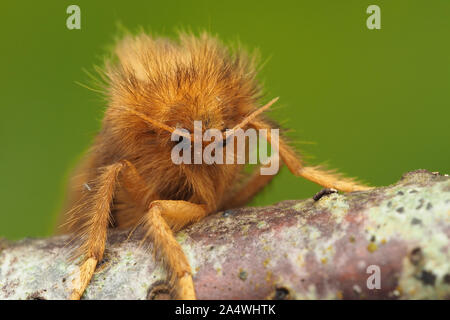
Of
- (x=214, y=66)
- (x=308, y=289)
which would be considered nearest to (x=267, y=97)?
(x=214, y=66)

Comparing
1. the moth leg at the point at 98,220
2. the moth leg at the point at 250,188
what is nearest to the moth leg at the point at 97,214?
the moth leg at the point at 98,220

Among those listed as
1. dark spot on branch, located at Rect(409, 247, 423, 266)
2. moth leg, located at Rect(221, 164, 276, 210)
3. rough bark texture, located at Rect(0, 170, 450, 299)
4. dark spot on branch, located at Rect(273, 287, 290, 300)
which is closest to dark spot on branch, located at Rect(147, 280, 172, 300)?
rough bark texture, located at Rect(0, 170, 450, 299)

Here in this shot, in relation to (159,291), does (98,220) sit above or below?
above

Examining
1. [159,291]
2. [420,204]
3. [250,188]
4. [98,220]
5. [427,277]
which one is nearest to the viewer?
[427,277]

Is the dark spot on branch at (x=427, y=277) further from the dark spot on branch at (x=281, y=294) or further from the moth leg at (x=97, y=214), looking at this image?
the moth leg at (x=97, y=214)

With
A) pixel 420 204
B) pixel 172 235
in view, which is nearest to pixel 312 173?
pixel 172 235

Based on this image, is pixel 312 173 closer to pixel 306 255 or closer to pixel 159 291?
pixel 306 255
